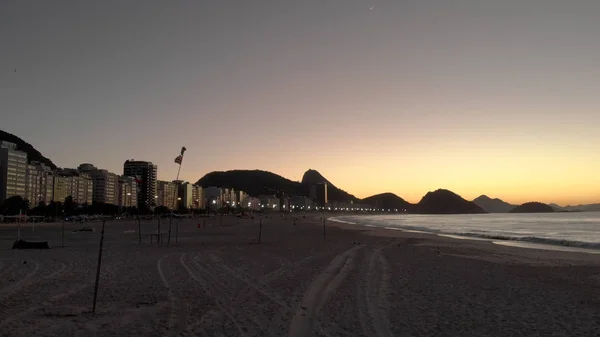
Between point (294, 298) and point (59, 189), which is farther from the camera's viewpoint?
point (59, 189)

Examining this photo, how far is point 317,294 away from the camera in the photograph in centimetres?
1116

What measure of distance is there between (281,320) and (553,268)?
13836 mm

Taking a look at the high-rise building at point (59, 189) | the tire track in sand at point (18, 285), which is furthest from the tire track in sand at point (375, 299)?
the high-rise building at point (59, 189)

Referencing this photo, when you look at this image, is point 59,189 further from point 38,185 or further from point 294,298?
A: point 294,298

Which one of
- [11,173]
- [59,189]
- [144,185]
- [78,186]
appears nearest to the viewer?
[144,185]

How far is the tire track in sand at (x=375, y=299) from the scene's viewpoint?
26.4ft

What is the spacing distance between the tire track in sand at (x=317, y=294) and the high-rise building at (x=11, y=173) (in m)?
160

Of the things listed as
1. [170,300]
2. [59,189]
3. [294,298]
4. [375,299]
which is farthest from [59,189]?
[375,299]

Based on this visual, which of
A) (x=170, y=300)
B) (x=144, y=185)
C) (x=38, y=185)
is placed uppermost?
(x=38, y=185)

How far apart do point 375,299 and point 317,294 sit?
4.77 feet

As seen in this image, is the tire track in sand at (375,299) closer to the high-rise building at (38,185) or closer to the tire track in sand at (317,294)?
the tire track in sand at (317,294)

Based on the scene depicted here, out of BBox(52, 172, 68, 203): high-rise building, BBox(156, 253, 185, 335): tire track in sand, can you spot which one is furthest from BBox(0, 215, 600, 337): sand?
BBox(52, 172, 68, 203): high-rise building

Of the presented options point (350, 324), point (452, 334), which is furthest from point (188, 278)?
point (452, 334)

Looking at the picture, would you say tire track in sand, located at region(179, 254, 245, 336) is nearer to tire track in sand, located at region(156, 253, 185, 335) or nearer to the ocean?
tire track in sand, located at region(156, 253, 185, 335)
